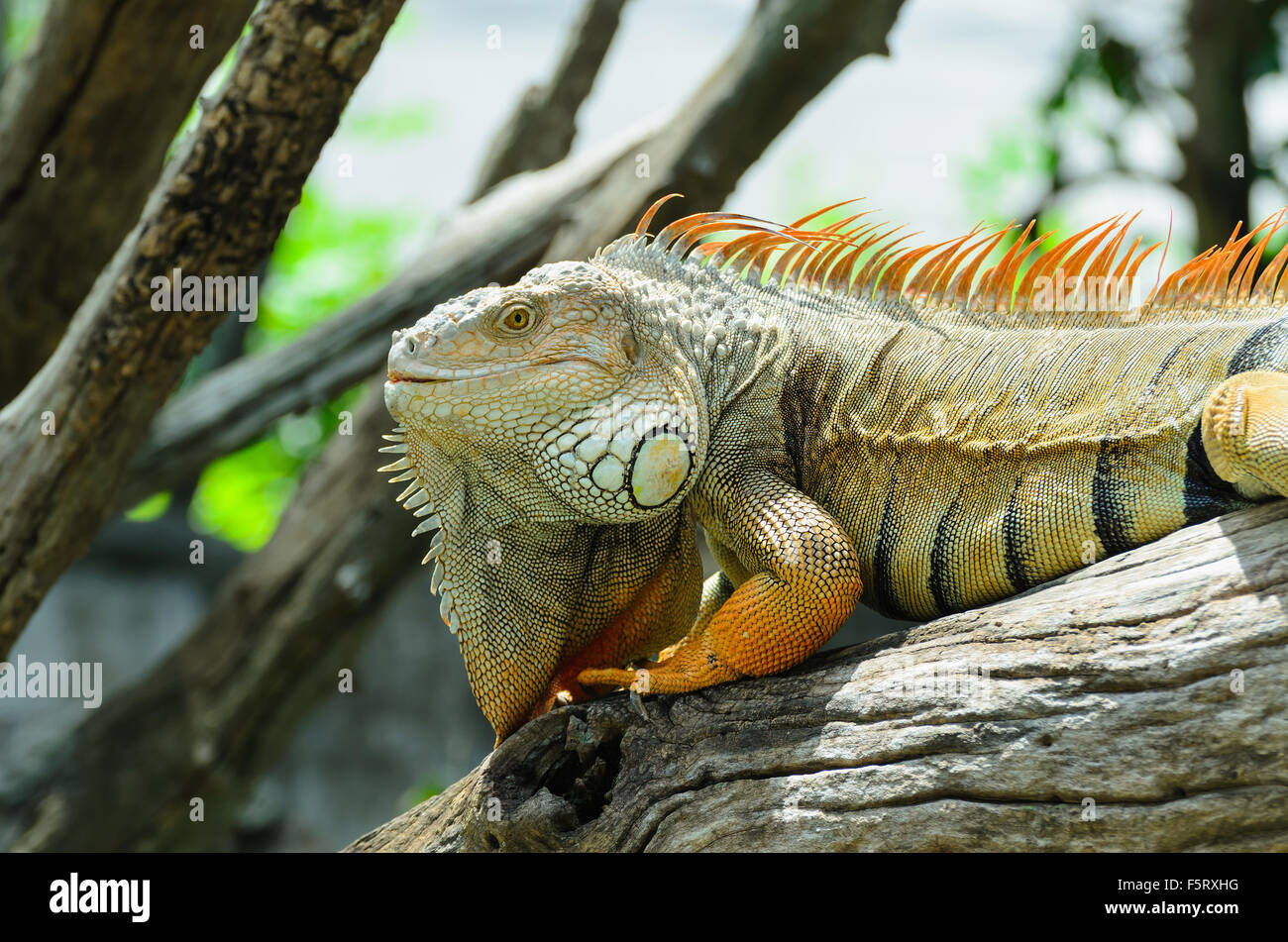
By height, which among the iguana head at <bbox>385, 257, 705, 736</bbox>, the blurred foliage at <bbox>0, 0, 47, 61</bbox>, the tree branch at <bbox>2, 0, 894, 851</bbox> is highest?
the blurred foliage at <bbox>0, 0, 47, 61</bbox>

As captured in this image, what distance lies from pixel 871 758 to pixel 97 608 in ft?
44.9

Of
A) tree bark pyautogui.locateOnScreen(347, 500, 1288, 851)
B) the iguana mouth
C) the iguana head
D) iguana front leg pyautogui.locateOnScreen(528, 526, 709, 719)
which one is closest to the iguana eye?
the iguana head


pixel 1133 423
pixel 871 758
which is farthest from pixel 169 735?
pixel 1133 423

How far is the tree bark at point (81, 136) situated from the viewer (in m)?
5.54

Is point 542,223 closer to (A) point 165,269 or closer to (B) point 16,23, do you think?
(A) point 165,269

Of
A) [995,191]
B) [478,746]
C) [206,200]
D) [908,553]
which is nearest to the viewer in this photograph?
[908,553]

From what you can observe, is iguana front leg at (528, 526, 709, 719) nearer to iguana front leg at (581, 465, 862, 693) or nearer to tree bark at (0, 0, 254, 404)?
iguana front leg at (581, 465, 862, 693)

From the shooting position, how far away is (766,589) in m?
3.23

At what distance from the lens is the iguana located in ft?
10.5

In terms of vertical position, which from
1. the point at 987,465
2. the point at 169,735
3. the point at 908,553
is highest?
the point at 987,465

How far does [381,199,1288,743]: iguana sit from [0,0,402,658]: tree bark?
5.62 ft

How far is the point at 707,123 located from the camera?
6.43 meters

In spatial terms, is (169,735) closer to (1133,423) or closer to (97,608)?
(1133,423)

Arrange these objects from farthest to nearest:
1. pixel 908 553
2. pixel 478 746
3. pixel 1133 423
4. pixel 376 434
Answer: pixel 478 746 → pixel 376 434 → pixel 908 553 → pixel 1133 423
